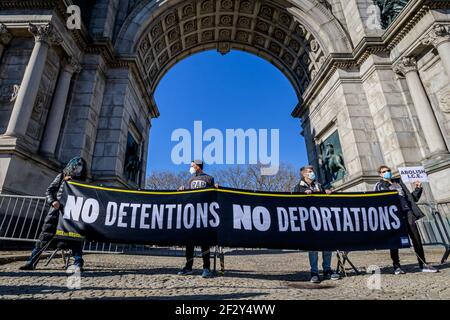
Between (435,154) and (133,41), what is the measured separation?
16140 millimetres

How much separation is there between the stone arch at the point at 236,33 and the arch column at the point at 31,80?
4.07 metres

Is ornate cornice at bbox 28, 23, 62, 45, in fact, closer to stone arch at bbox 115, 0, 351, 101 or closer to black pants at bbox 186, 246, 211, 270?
stone arch at bbox 115, 0, 351, 101

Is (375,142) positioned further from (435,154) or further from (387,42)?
(387,42)

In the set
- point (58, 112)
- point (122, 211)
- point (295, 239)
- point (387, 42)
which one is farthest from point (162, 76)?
point (295, 239)

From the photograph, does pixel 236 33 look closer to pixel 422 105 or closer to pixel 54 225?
pixel 422 105

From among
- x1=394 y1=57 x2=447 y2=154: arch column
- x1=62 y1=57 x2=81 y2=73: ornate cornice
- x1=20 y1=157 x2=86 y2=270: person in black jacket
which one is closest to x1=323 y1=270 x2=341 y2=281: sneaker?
x1=20 y1=157 x2=86 y2=270: person in black jacket

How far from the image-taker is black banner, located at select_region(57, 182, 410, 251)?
4.41m

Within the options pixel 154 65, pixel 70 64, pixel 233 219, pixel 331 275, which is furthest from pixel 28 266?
pixel 154 65

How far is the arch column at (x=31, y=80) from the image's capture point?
8414 millimetres

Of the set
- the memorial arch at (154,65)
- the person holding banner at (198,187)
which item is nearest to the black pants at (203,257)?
the person holding banner at (198,187)

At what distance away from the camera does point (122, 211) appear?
4.62 metres

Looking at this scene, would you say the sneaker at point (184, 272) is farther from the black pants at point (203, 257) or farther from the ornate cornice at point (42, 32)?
the ornate cornice at point (42, 32)

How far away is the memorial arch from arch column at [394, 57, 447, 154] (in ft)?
0.14

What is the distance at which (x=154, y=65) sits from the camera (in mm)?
18078
